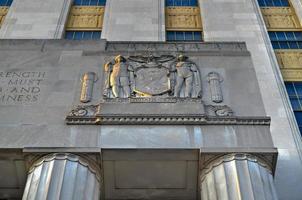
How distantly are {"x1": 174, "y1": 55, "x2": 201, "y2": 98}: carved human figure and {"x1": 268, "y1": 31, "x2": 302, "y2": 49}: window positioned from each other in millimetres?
7738

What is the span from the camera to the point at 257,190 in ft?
42.9

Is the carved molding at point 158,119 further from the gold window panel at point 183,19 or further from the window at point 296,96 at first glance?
the gold window panel at point 183,19

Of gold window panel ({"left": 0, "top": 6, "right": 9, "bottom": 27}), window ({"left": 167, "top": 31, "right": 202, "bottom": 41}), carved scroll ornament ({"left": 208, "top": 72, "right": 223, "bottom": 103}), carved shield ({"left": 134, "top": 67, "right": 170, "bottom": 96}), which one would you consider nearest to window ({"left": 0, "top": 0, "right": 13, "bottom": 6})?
gold window panel ({"left": 0, "top": 6, "right": 9, "bottom": 27})

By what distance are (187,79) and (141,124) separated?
106 inches

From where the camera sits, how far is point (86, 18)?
25766 millimetres

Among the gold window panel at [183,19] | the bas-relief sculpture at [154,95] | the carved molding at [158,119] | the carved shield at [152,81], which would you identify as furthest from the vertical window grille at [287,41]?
the carved shield at [152,81]

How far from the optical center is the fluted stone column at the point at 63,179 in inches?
509

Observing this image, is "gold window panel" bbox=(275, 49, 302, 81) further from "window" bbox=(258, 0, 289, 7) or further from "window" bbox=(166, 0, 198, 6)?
"window" bbox=(166, 0, 198, 6)

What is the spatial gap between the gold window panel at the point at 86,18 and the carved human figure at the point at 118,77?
25.3 ft

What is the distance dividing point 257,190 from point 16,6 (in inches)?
706

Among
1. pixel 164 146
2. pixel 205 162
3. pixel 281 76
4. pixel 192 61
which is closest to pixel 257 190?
pixel 205 162

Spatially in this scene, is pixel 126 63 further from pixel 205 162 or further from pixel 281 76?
pixel 281 76

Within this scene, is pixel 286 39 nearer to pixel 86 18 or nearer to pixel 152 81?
pixel 152 81

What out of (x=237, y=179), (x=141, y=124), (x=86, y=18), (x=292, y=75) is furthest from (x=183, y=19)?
(x=237, y=179)
